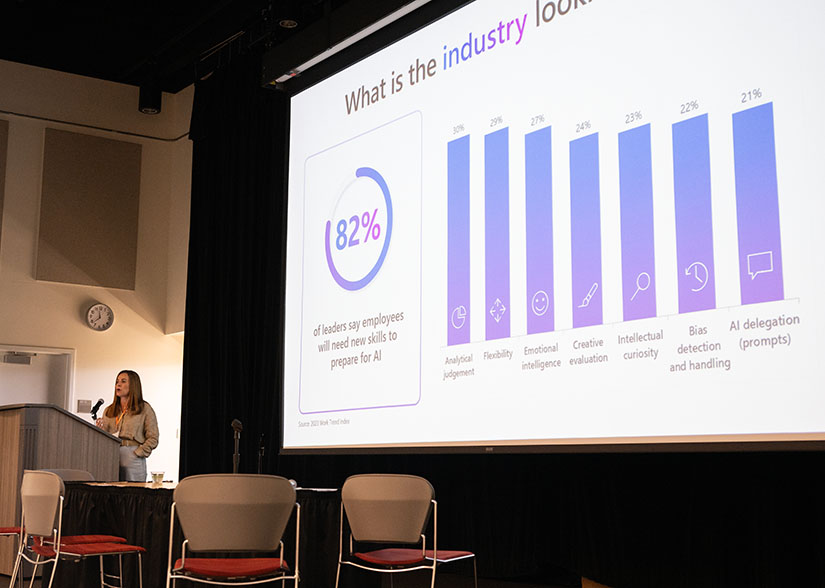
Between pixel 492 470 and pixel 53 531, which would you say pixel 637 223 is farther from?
pixel 53 531

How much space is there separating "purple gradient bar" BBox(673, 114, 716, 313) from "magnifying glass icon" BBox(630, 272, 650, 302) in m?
0.13

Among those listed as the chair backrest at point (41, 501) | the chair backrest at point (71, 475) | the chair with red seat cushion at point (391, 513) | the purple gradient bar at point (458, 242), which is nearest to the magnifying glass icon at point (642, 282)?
the purple gradient bar at point (458, 242)

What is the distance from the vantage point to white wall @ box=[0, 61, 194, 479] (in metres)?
9.09

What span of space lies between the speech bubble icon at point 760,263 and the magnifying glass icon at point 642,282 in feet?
1.33

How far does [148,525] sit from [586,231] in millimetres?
2419

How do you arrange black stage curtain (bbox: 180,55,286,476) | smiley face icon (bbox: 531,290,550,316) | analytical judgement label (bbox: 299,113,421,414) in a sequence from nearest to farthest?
smiley face icon (bbox: 531,290,550,316), analytical judgement label (bbox: 299,113,421,414), black stage curtain (bbox: 180,55,286,476)

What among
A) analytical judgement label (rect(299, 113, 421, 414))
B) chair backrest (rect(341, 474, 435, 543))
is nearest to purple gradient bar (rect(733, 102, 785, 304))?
chair backrest (rect(341, 474, 435, 543))

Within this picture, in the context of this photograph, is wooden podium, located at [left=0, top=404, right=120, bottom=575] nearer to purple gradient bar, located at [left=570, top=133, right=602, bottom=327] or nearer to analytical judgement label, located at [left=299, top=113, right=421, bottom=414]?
analytical judgement label, located at [left=299, top=113, right=421, bottom=414]

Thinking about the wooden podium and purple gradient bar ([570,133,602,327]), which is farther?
the wooden podium

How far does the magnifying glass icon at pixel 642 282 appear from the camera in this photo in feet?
10.7

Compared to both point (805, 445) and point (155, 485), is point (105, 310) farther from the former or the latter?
point (805, 445)

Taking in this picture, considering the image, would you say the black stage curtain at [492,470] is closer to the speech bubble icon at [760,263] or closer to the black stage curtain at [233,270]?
the black stage curtain at [233,270]

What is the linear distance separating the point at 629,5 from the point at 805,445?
1733mm

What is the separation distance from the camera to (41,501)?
13.9ft
